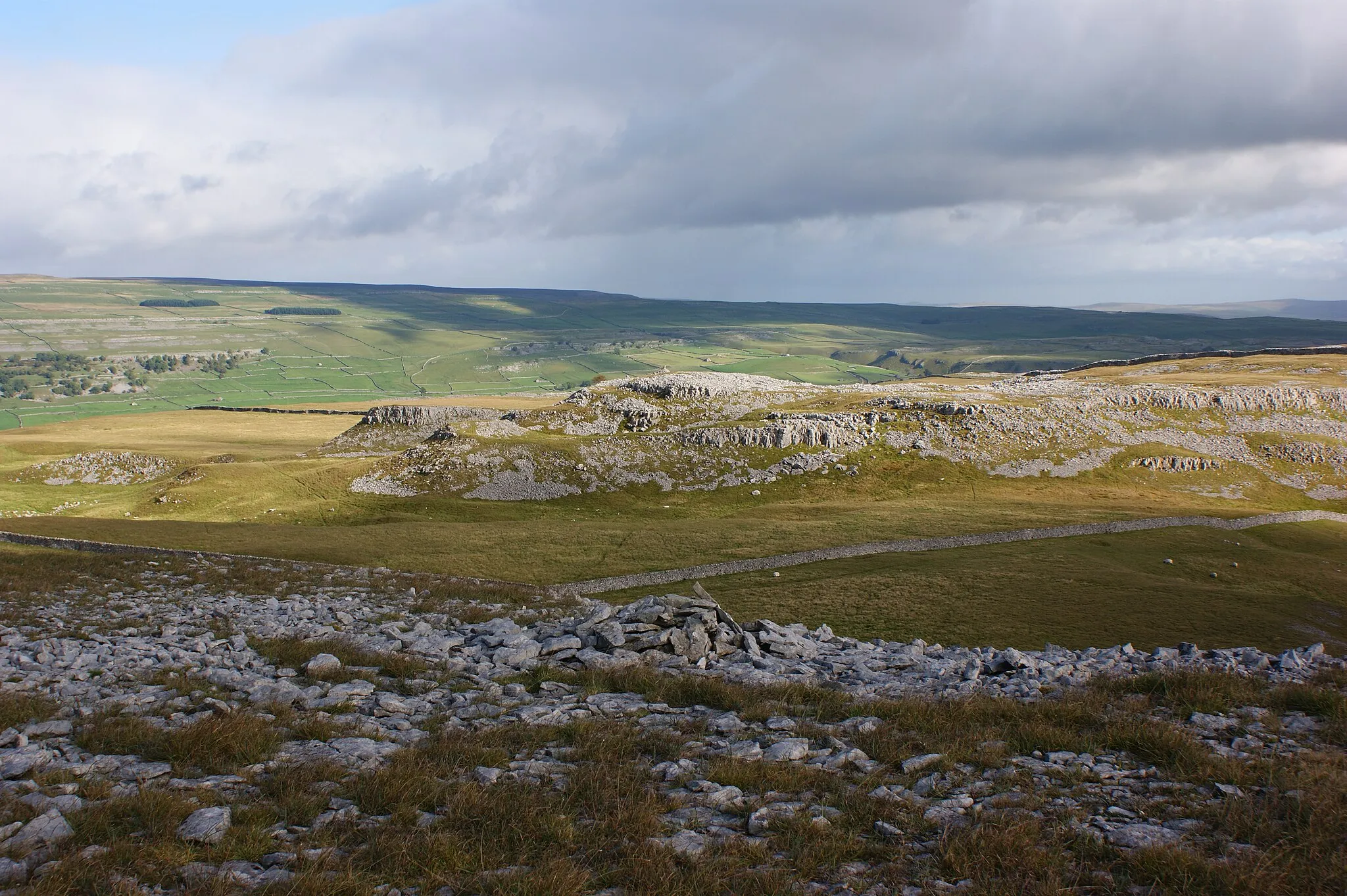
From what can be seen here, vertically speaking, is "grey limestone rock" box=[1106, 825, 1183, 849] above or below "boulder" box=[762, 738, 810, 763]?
above

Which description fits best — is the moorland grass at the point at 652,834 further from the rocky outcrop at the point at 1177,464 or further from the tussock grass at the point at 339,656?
the rocky outcrop at the point at 1177,464

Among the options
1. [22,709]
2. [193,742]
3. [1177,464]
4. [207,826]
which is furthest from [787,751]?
[1177,464]

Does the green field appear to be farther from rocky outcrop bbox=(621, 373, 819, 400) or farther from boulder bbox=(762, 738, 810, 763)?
boulder bbox=(762, 738, 810, 763)

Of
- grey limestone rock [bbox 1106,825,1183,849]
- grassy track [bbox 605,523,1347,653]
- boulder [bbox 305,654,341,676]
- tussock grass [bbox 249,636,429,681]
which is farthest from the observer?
grassy track [bbox 605,523,1347,653]

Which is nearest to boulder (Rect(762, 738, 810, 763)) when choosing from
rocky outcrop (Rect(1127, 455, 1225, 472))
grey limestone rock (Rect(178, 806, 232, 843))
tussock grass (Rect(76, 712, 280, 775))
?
grey limestone rock (Rect(178, 806, 232, 843))

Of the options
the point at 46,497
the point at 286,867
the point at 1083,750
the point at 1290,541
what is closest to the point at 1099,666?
the point at 1083,750

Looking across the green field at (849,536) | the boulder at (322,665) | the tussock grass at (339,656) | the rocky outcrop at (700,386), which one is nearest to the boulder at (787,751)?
the tussock grass at (339,656)

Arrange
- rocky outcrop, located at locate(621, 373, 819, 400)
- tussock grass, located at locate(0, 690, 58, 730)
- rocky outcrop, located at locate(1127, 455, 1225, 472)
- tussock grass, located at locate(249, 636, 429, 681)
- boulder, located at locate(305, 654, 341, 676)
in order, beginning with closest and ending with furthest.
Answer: tussock grass, located at locate(0, 690, 58, 730) < boulder, located at locate(305, 654, 341, 676) < tussock grass, located at locate(249, 636, 429, 681) < rocky outcrop, located at locate(1127, 455, 1225, 472) < rocky outcrop, located at locate(621, 373, 819, 400)

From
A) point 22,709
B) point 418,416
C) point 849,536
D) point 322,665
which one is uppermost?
point 22,709

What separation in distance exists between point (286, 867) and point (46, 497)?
349 feet

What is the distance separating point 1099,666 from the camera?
18922 mm

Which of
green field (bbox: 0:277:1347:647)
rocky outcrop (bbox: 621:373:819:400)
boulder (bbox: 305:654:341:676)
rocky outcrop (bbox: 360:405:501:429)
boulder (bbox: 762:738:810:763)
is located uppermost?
rocky outcrop (bbox: 621:373:819:400)

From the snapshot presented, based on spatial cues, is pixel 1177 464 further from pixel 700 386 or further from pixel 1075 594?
pixel 700 386

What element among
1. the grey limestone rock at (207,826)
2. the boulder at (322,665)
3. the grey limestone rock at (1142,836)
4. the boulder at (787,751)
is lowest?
the boulder at (322,665)
